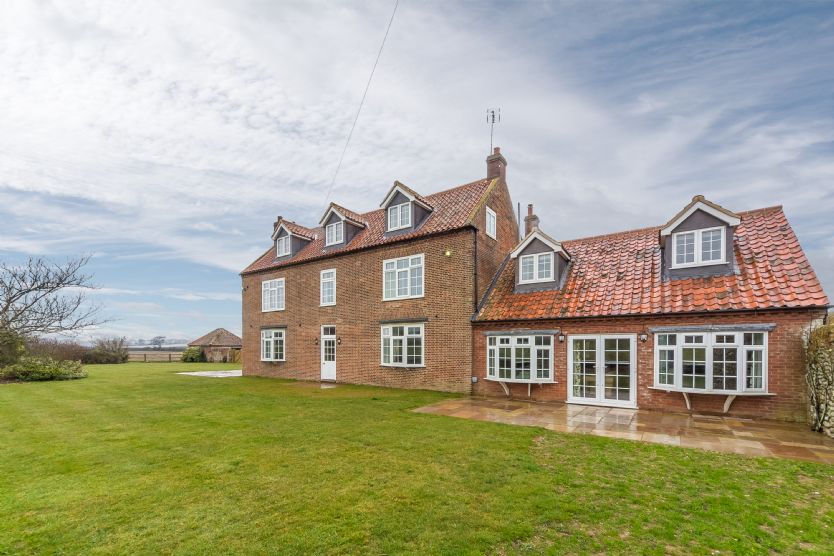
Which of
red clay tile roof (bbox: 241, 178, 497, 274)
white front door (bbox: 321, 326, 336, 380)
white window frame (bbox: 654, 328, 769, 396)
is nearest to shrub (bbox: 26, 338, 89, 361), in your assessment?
red clay tile roof (bbox: 241, 178, 497, 274)

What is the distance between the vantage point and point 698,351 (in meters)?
11.2

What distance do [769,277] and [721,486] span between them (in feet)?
27.2

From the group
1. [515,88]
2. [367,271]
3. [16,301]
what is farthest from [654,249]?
[16,301]

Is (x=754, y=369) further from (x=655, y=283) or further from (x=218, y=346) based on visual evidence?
(x=218, y=346)

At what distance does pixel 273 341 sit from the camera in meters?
23.4

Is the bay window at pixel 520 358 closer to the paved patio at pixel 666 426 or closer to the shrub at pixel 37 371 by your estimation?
the paved patio at pixel 666 426

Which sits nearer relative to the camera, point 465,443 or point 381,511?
point 381,511

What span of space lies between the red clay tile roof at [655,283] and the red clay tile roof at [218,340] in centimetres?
3353

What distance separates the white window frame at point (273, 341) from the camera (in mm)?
22859

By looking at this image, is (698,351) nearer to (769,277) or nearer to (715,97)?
(769,277)

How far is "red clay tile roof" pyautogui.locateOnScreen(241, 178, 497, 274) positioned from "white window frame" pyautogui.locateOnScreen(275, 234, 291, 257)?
753 mm

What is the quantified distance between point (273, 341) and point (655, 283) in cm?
1942

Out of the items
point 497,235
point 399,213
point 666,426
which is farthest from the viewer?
point 399,213

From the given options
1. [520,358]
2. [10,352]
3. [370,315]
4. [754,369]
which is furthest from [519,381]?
[10,352]
